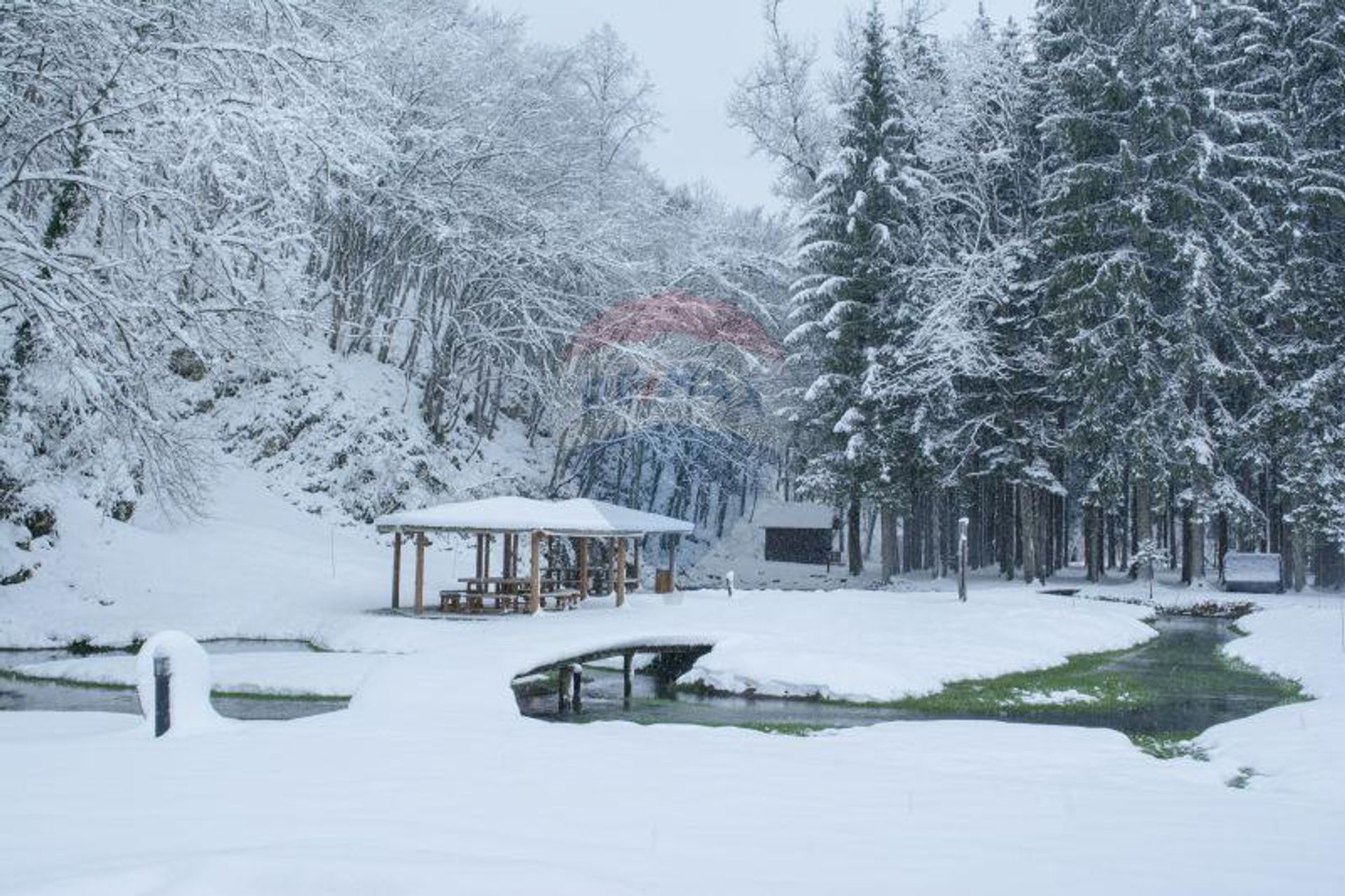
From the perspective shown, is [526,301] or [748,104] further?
[748,104]

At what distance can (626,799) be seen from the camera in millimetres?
7578

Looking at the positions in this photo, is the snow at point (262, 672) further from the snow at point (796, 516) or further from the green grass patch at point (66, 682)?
the snow at point (796, 516)

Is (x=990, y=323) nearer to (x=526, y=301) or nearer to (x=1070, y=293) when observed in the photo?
(x=1070, y=293)

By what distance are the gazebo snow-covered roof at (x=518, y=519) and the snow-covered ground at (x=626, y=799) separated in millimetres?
7116

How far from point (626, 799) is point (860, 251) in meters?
36.2

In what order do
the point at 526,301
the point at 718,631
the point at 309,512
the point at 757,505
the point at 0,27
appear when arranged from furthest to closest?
the point at 757,505 → the point at 526,301 → the point at 309,512 → the point at 718,631 → the point at 0,27

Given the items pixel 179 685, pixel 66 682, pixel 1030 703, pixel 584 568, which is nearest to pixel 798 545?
pixel 584 568

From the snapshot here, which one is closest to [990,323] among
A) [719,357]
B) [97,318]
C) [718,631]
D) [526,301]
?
[719,357]

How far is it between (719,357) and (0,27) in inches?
1311

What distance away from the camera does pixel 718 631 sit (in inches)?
890

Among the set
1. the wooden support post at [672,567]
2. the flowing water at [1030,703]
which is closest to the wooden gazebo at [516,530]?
the wooden support post at [672,567]

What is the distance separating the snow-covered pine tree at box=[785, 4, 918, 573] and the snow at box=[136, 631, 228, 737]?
3157 cm

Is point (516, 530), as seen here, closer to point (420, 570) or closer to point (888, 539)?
point (420, 570)

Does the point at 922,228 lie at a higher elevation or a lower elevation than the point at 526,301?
higher
